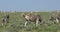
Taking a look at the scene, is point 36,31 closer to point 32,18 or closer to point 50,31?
point 50,31

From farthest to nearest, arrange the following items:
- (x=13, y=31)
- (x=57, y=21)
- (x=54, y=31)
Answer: (x=57, y=21) < (x=54, y=31) < (x=13, y=31)

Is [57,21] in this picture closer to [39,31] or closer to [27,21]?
[27,21]

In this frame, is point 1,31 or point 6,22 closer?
point 1,31

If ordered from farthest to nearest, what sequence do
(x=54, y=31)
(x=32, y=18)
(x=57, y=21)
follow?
1. (x=57, y=21)
2. (x=32, y=18)
3. (x=54, y=31)

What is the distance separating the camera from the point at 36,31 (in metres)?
18.5

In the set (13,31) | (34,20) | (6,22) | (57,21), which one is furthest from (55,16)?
(13,31)

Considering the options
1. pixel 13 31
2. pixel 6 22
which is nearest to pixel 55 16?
pixel 6 22

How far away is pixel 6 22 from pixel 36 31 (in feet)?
20.8

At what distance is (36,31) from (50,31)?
1.05 metres

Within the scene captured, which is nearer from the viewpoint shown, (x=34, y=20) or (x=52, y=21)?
(x=34, y=20)

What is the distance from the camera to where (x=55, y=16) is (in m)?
25.9

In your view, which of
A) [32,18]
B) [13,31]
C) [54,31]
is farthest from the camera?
[32,18]

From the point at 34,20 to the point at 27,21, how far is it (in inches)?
24.2

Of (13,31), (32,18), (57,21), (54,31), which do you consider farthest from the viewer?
(57,21)
